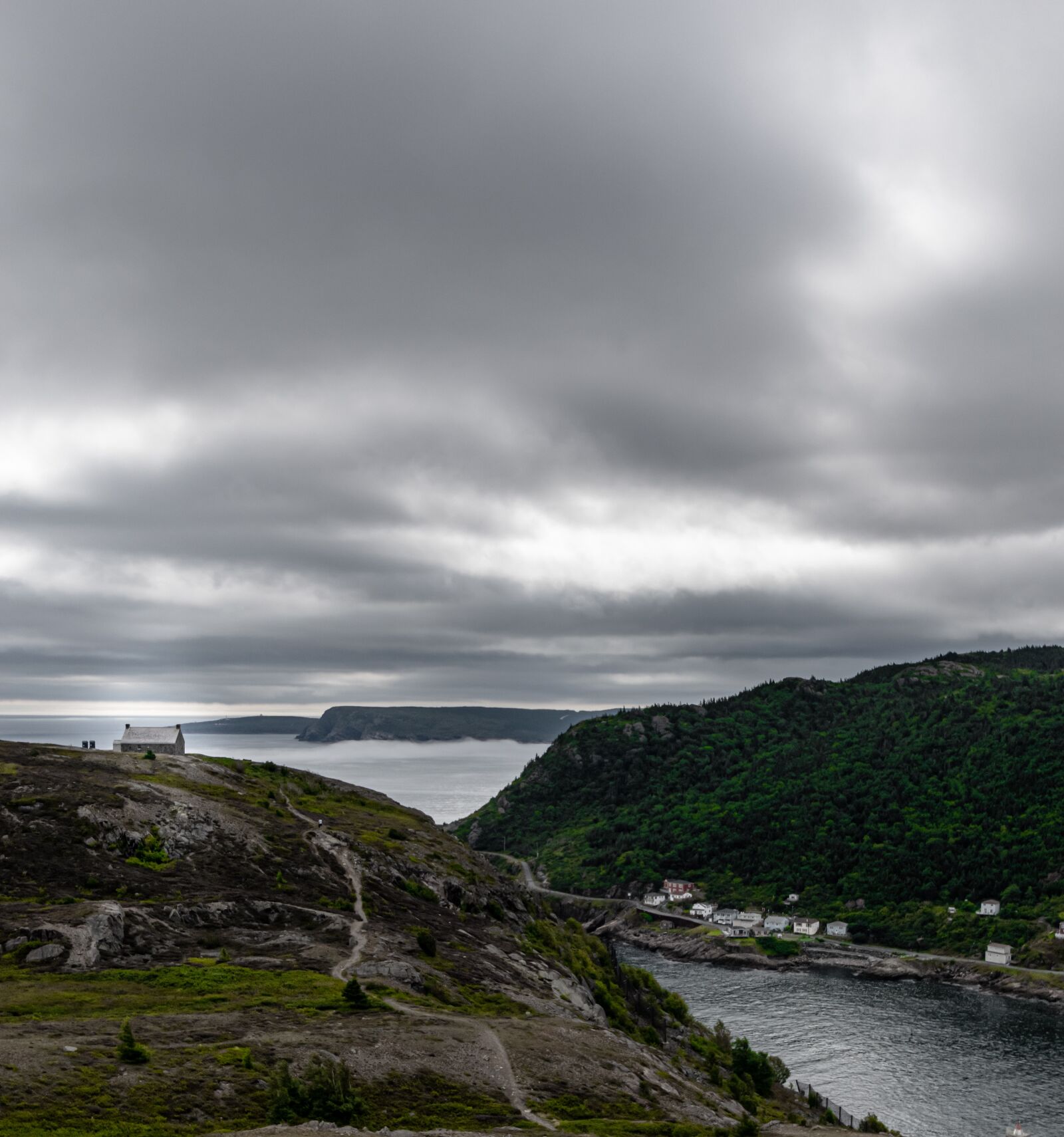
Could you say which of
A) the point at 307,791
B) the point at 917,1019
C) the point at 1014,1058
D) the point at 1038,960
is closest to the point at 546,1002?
the point at 307,791

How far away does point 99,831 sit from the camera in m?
76.5

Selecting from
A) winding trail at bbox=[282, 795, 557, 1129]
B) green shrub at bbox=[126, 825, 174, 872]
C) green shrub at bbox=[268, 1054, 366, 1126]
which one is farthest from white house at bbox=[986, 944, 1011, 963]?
green shrub at bbox=[268, 1054, 366, 1126]

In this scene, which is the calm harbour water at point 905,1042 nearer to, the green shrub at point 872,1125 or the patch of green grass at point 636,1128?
the green shrub at point 872,1125

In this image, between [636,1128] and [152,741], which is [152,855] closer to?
[636,1128]

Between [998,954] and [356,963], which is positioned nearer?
[356,963]

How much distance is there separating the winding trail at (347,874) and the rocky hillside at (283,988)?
0.34m

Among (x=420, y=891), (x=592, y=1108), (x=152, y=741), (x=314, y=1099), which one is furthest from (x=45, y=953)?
(x=152, y=741)

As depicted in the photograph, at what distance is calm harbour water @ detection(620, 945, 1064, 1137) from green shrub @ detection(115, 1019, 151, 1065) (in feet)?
326

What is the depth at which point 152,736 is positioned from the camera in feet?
446

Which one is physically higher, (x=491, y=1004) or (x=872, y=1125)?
(x=491, y=1004)

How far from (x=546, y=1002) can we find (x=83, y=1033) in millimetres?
37784

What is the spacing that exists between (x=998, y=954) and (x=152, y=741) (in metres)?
179

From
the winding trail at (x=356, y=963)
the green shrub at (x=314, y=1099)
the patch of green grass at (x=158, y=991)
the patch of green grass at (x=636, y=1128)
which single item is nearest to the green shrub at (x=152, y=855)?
the winding trail at (x=356, y=963)

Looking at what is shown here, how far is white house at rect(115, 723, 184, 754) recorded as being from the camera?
131 meters
